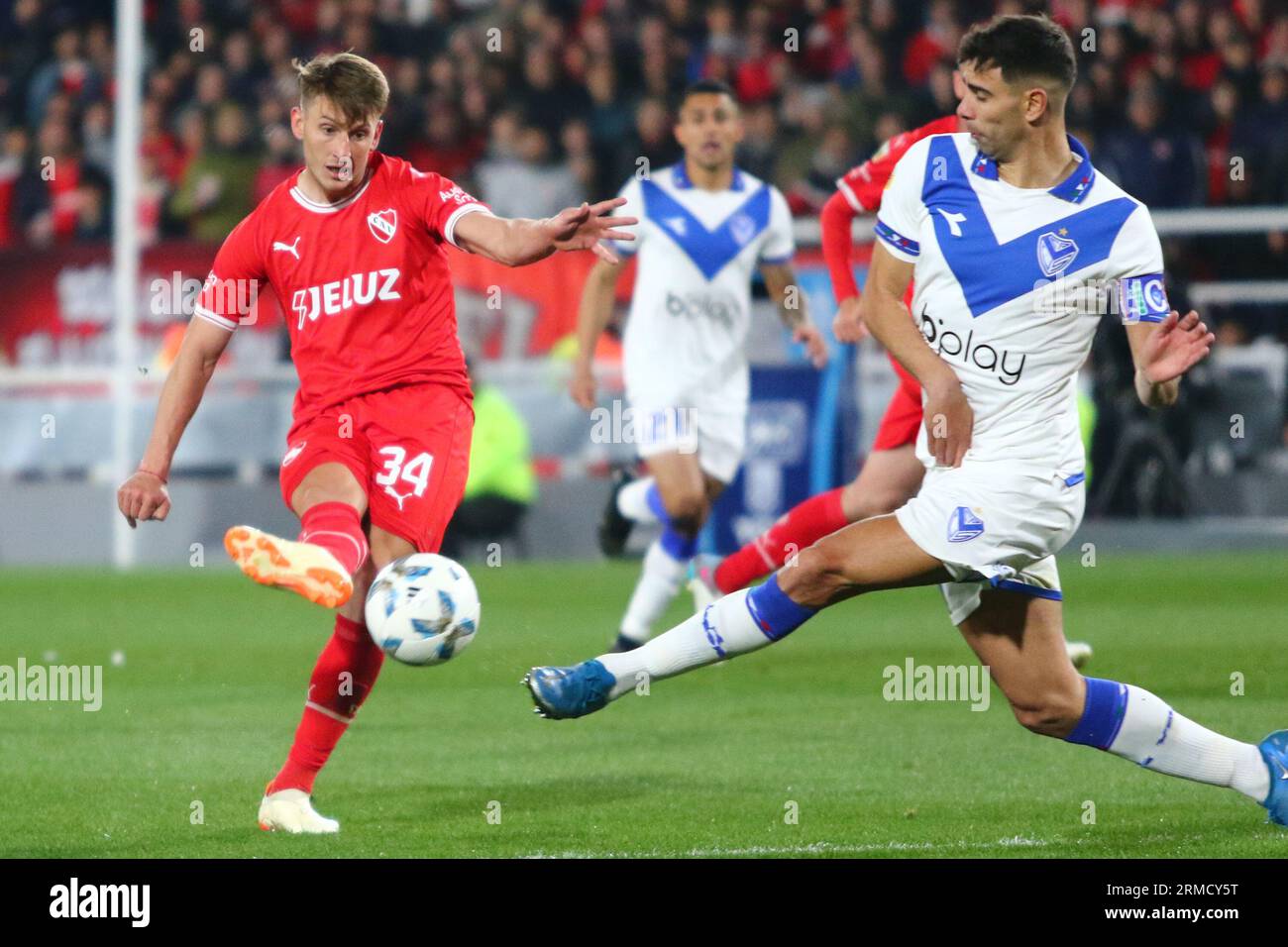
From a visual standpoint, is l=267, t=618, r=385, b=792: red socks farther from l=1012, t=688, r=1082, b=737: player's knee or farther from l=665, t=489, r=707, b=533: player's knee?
l=665, t=489, r=707, b=533: player's knee

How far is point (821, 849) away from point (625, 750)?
1992 mm

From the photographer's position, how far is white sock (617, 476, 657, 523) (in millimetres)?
10461

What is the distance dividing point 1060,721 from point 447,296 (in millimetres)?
2051

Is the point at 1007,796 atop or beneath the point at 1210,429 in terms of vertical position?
beneath

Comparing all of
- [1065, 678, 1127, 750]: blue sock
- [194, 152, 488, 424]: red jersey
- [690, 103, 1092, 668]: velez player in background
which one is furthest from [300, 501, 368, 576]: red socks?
[690, 103, 1092, 668]: velez player in background

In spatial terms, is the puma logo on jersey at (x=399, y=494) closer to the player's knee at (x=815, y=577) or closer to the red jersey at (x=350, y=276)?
the red jersey at (x=350, y=276)

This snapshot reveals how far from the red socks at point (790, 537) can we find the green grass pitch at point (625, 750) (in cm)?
54

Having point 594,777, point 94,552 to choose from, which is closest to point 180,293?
point 94,552

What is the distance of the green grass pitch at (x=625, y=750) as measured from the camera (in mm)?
5395

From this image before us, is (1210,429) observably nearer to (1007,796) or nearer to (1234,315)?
(1234,315)

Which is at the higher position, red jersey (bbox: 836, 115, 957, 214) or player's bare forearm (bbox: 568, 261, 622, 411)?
red jersey (bbox: 836, 115, 957, 214)


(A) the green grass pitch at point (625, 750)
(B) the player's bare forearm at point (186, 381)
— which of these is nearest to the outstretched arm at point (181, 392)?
(B) the player's bare forearm at point (186, 381)

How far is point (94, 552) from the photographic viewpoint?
51.3 ft

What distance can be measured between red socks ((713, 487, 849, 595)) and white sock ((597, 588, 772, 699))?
2.53 m
